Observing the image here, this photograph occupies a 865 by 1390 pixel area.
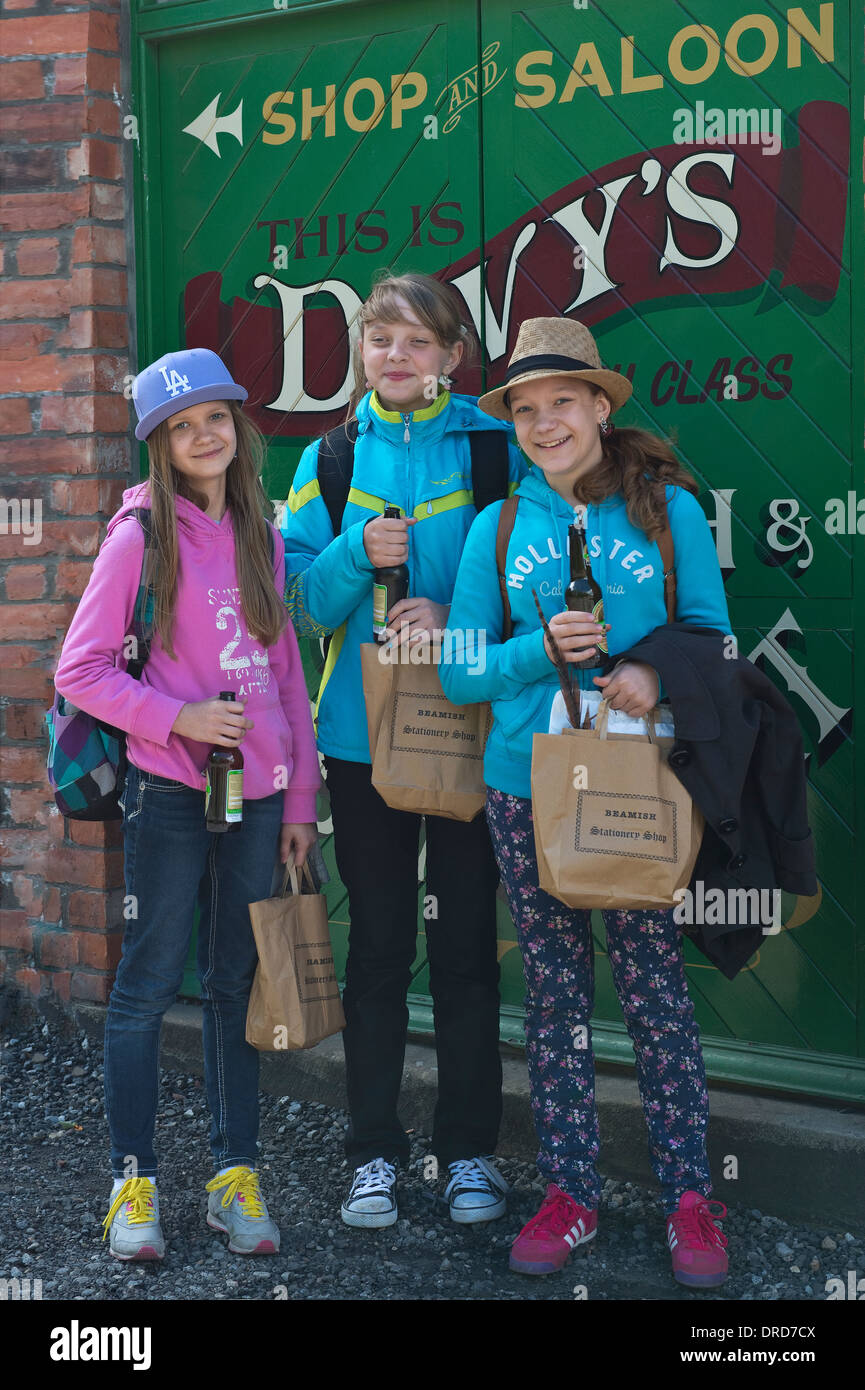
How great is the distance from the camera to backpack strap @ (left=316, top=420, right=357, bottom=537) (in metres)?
3.44

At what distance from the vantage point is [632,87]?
3.80 metres

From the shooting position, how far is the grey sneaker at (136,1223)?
10.9 ft

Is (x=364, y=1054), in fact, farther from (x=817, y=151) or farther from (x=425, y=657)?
(x=817, y=151)

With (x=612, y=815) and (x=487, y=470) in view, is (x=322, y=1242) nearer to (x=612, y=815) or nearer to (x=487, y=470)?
(x=612, y=815)

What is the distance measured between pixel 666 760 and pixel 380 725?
709 mm

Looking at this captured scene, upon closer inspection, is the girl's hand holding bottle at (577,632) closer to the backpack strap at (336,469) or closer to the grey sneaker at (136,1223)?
the backpack strap at (336,469)

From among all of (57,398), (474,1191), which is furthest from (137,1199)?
(57,398)

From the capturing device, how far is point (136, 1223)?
335cm

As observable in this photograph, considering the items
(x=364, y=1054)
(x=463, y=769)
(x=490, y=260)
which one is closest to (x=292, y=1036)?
(x=364, y=1054)

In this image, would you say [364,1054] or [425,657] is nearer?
[425,657]

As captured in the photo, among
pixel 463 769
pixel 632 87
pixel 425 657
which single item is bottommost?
pixel 463 769

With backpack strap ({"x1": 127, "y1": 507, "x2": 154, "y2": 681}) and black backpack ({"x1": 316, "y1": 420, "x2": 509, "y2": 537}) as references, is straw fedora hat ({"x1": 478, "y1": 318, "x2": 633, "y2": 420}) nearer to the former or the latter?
black backpack ({"x1": 316, "y1": 420, "x2": 509, "y2": 537})

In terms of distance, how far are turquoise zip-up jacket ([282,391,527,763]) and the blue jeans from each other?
1.13 feet

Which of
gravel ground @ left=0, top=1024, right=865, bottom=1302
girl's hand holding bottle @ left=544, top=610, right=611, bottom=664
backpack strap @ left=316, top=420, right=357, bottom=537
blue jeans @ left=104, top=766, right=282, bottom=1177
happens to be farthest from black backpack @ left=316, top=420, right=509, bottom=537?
gravel ground @ left=0, top=1024, right=865, bottom=1302
